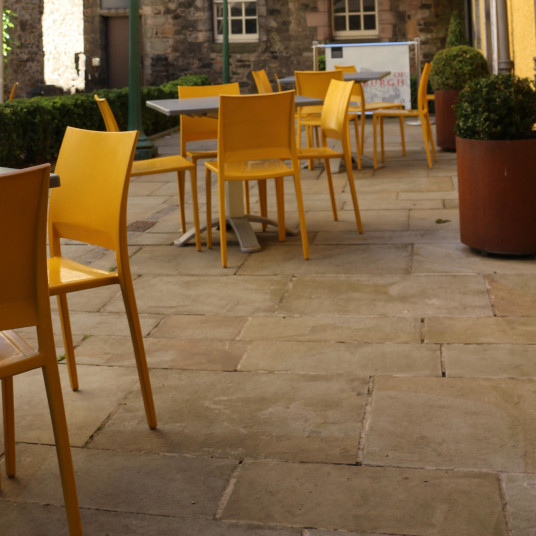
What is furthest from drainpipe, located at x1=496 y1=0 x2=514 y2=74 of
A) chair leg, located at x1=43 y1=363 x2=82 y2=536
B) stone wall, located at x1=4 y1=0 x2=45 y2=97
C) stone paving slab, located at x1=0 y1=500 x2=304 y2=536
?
stone wall, located at x1=4 y1=0 x2=45 y2=97

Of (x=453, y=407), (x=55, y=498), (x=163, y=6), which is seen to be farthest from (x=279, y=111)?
(x=163, y=6)

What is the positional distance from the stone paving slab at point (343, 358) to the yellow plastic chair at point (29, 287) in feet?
4.14

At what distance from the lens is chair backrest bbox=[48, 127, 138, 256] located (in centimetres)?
268

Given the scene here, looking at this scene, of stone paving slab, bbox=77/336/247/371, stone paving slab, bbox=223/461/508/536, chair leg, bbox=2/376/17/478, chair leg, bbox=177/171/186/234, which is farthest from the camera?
chair leg, bbox=177/171/186/234

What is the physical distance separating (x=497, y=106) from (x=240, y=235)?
1640mm

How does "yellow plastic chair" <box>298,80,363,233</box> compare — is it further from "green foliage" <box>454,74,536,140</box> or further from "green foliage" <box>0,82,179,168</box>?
"green foliage" <box>0,82,179,168</box>

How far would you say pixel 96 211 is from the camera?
9.16 ft

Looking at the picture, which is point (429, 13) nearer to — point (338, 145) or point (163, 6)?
point (163, 6)

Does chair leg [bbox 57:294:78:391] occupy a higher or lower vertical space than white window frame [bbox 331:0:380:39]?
lower

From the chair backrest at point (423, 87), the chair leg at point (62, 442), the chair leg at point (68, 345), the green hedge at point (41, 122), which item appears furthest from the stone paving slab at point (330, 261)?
the green hedge at point (41, 122)

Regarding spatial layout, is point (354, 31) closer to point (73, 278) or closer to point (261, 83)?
point (261, 83)

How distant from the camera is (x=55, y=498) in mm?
2406

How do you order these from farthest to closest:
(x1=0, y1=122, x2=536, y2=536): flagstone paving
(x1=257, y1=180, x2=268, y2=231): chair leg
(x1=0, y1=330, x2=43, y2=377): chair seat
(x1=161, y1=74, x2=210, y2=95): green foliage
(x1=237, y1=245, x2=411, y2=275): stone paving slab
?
1. (x1=161, y1=74, x2=210, y2=95): green foliage
2. (x1=257, y1=180, x2=268, y2=231): chair leg
3. (x1=237, y1=245, x2=411, y2=275): stone paving slab
4. (x1=0, y1=122, x2=536, y2=536): flagstone paving
5. (x1=0, y1=330, x2=43, y2=377): chair seat

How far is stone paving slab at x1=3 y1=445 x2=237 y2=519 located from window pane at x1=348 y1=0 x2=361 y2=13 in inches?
581
